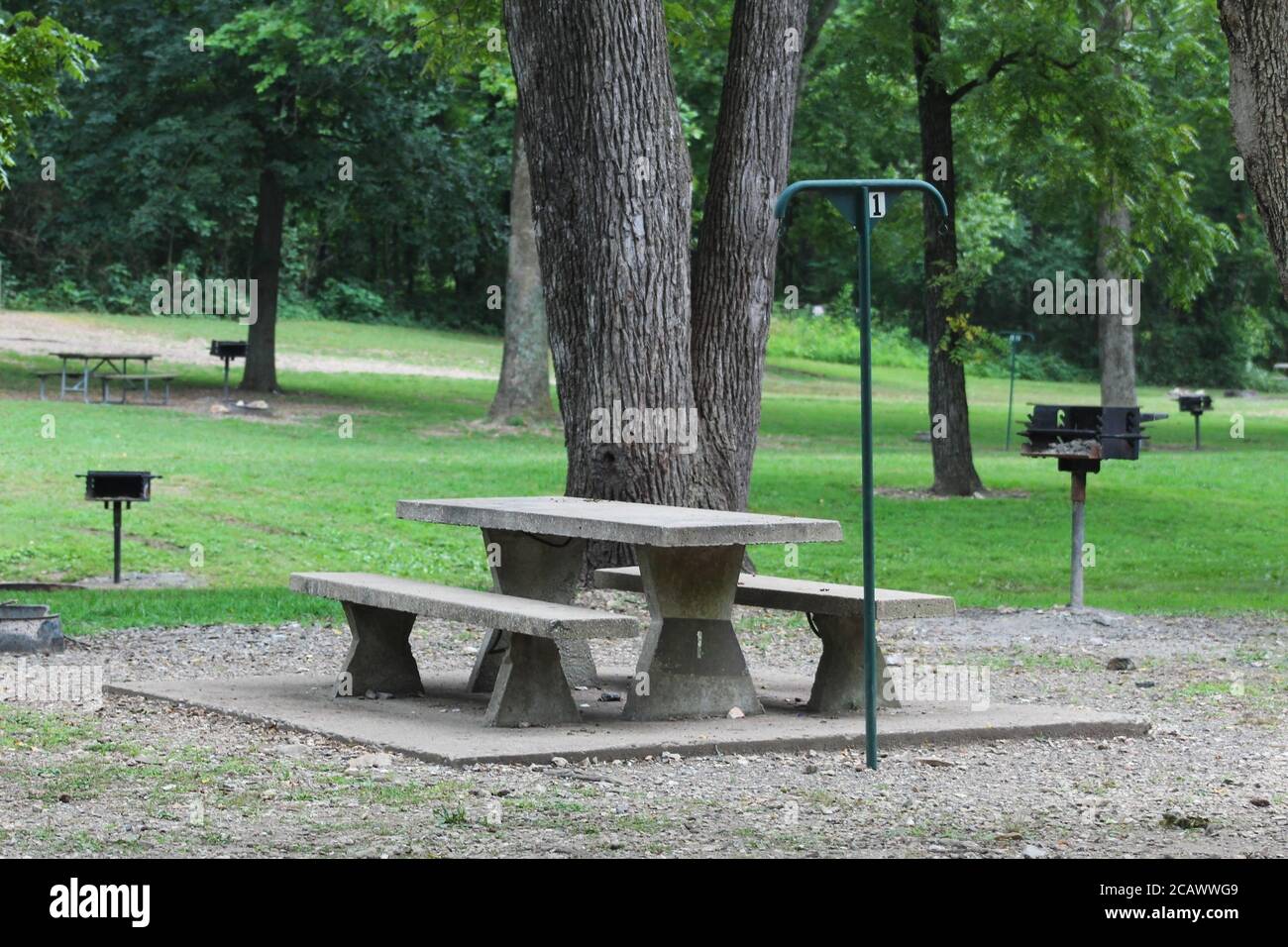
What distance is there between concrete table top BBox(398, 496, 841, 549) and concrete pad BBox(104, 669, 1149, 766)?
852 millimetres

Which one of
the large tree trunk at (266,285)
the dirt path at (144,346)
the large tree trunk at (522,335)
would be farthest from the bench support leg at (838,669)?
the dirt path at (144,346)

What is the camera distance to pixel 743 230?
1350 cm

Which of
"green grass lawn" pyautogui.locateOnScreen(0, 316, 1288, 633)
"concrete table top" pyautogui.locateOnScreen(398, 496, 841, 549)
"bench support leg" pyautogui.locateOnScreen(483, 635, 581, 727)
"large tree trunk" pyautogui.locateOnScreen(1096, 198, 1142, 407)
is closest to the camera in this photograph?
"concrete table top" pyautogui.locateOnScreen(398, 496, 841, 549)

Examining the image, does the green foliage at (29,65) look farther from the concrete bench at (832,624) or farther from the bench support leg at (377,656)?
the concrete bench at (832,624)

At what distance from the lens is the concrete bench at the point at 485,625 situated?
24.6 feet

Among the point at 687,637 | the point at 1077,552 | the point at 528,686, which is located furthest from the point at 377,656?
the point at 1077,552

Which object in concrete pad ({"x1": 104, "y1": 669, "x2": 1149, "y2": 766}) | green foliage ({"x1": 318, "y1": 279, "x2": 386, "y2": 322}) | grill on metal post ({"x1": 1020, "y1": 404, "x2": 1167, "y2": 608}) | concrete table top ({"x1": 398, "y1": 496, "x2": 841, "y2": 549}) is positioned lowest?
concrete pad ({"x1": 104, "y1": 669, "x2": 1149, "y2": 766})

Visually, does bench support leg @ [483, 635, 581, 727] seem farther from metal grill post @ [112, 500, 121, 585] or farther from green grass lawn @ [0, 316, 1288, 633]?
metal grill post @ [112, 500, 121, 585]

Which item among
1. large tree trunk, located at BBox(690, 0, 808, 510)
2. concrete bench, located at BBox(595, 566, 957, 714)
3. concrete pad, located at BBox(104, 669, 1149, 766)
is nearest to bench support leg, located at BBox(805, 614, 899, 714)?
concrete bench, located at BBox(595, 566, 957, 714)

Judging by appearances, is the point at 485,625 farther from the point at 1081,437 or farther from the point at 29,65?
the point at 1081,437

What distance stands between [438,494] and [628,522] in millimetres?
11633

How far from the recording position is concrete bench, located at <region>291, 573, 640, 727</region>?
24.6 ft

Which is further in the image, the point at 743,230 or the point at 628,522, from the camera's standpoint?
the point at 743,230

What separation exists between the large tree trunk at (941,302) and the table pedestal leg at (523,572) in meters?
12.6
